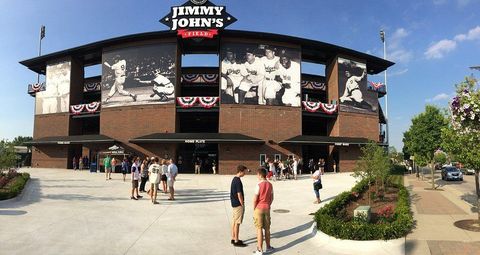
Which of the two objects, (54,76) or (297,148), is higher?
(54,76)

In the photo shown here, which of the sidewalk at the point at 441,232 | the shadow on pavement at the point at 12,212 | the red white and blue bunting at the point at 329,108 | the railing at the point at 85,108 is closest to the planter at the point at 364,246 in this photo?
the sidewalk at the point at 441,232

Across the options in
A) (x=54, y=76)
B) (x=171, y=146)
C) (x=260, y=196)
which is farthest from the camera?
(x=54, y=76)

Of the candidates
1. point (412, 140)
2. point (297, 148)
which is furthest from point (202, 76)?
point (412, 140)

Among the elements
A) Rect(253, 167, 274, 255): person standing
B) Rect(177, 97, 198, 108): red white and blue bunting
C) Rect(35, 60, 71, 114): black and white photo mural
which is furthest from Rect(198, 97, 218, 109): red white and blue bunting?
Rect(253, 167, 274, 255): person standing

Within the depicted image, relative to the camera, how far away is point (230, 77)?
112 ft

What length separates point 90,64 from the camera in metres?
43.1

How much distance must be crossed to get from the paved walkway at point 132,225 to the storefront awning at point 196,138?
51.4 ft

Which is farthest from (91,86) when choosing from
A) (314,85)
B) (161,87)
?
(314,85)

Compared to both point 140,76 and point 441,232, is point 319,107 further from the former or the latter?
point 441,232

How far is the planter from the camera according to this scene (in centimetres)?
809

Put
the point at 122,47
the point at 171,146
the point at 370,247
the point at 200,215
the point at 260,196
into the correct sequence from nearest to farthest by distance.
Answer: the point at 260,196 → the point at 370,247 → the point at 200,215 → the point at 171,146 → the point at 122,47

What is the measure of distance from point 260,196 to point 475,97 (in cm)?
704

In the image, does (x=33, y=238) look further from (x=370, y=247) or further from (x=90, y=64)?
(x=90, y=64)

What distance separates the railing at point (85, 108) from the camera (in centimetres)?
3706
